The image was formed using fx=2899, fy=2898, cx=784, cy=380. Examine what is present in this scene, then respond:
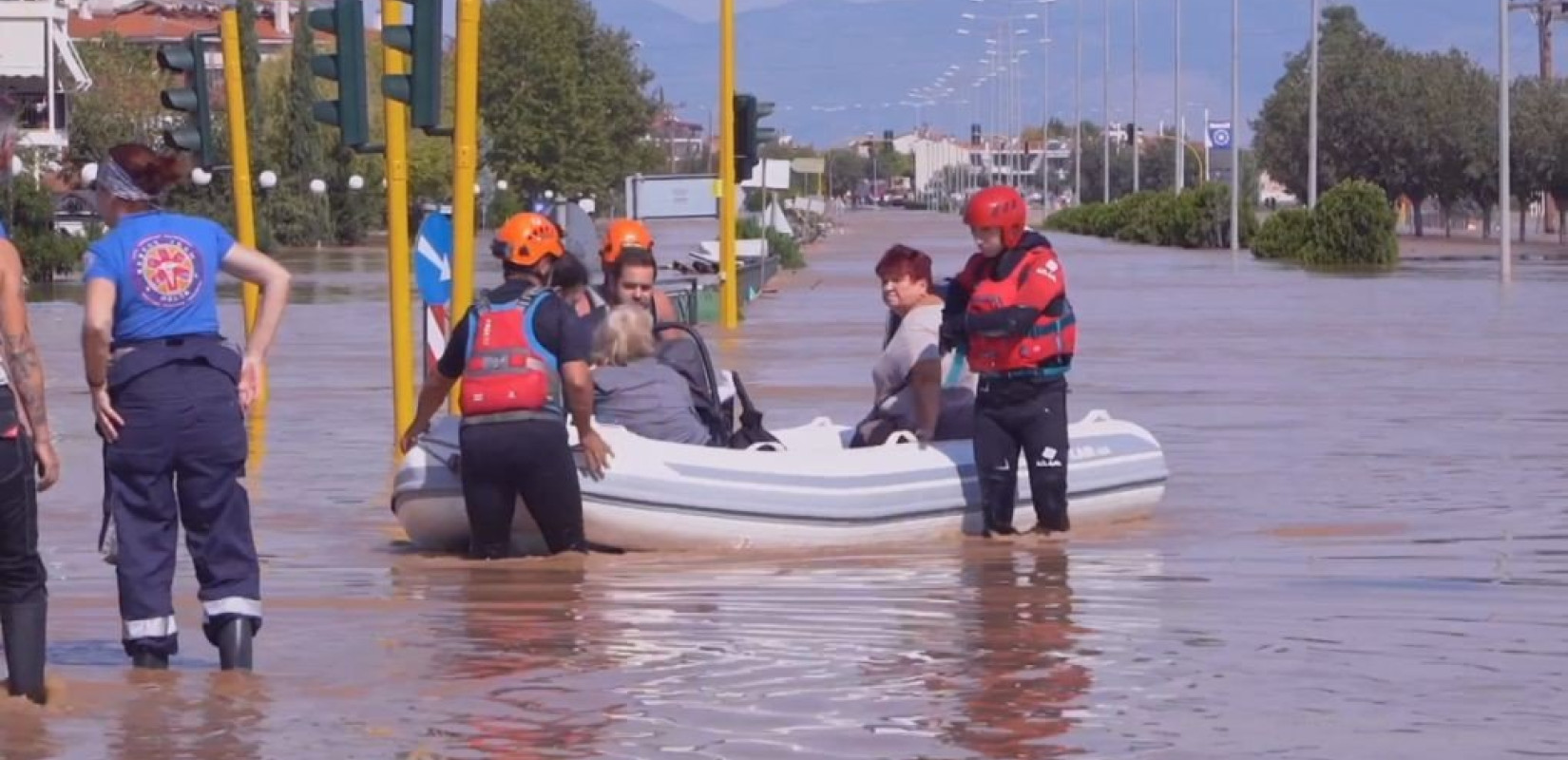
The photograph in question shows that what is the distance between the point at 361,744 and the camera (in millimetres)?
7934

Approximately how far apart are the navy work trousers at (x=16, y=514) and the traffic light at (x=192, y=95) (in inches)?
347

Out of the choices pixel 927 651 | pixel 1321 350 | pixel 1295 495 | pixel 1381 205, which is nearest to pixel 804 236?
pixel 1381 205

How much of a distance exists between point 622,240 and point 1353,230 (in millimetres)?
53938

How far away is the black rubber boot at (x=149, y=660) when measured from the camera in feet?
29.2

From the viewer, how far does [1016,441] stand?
40.6ft

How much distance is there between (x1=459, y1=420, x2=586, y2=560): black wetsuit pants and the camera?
1115 cm

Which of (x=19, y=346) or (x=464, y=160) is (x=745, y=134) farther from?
(x=19, y=346)

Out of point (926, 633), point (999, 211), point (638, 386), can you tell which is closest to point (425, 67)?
point (638, 386)

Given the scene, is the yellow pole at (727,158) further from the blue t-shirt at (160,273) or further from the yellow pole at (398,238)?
the blue t-shirt at (160,273)

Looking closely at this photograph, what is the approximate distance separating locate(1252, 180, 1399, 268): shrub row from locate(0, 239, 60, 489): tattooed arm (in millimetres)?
55935

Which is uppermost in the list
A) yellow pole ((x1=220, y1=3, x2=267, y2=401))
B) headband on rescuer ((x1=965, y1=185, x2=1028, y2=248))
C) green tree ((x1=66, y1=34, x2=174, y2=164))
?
green tree ((x1=66, y1=34, x2=174, y2=164))

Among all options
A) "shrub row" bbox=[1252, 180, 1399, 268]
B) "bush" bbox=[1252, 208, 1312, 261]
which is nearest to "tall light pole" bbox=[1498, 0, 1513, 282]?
"shrub row" bbox=[1252, 180, 1399, 268]

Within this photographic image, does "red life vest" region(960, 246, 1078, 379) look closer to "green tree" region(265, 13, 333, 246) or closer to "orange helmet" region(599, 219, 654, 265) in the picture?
"orange helmet" region(599, 219, 654, 265)

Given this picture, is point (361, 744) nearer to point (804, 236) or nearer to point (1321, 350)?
point (1321, 350)
